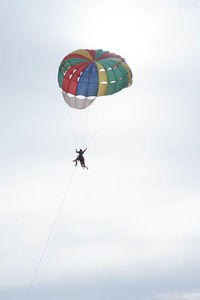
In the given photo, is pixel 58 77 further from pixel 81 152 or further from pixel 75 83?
pixel 81 152

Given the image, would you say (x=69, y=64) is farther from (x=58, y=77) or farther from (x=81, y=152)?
(x=81, y=152)

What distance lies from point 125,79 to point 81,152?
815 centimetres

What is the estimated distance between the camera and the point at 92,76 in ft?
183

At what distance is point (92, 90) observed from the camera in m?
56.1

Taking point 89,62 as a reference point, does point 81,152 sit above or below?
below

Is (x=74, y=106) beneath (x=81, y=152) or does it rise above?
above

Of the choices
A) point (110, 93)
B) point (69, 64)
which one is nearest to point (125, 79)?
point (110, 93)

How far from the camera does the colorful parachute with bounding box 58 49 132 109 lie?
5591cm

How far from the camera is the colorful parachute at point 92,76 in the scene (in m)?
55.9

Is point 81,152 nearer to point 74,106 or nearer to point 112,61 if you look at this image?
point 74,106

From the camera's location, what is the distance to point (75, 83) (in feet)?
185

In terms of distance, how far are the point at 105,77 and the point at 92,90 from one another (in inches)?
67.8

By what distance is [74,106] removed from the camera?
58.1m

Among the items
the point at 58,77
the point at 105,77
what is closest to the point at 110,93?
the point at 105,77
